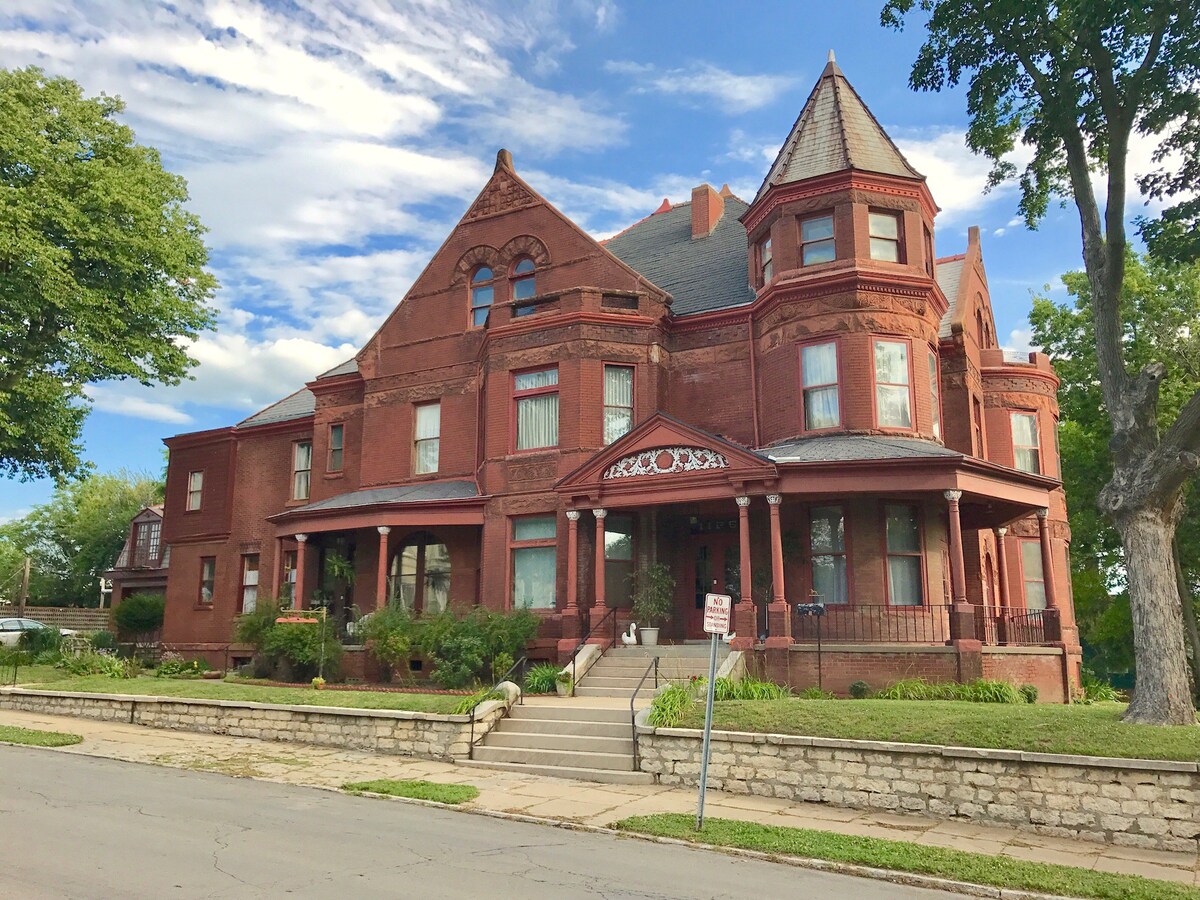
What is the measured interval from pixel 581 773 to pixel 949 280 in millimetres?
19223

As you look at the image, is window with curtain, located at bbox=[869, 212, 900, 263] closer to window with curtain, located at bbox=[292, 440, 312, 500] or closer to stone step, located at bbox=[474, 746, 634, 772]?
stone step, located at bbox=[474, 746, 634, 772]

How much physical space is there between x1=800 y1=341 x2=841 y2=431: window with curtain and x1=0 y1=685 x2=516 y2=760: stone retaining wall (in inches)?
360

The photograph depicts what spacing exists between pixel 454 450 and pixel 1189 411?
1711cm

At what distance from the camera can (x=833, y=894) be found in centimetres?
801

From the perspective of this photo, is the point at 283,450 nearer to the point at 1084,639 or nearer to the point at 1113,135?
the point at 1113,135

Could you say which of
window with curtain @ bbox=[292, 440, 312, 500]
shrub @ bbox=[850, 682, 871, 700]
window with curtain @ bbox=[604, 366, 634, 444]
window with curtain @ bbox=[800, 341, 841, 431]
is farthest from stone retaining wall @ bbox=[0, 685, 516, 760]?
window with curtain @ bbox=[292, 440, 312, 500]

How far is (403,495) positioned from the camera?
24.1 meters

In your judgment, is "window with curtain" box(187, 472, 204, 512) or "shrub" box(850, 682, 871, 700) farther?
"window with curtain" box(187, 472, 204, 512)

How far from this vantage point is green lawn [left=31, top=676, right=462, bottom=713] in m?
16.0

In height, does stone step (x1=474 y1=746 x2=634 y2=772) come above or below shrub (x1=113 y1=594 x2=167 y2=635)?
below

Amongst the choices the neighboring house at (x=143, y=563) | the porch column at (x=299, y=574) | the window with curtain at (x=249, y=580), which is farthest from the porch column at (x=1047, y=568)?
the neighboring house at (x=143, y=563)

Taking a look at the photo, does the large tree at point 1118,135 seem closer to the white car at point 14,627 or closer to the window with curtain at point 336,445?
the window with curtain at point 336,445

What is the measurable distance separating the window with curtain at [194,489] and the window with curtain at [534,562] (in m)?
14.6

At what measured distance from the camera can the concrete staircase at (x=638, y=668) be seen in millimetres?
17609
